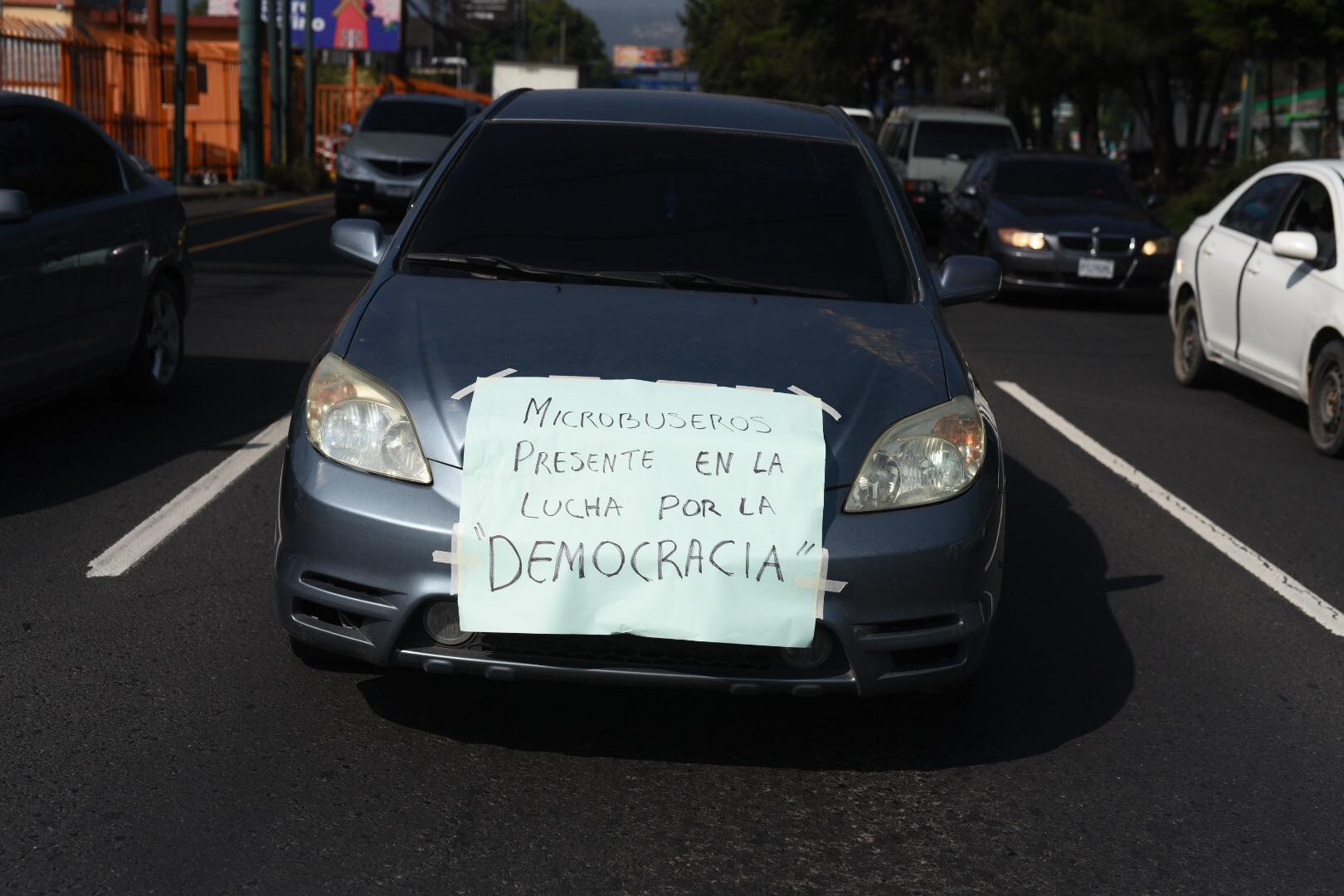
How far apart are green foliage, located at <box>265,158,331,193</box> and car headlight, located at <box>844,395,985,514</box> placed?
108 feet

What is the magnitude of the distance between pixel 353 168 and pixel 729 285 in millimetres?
20947

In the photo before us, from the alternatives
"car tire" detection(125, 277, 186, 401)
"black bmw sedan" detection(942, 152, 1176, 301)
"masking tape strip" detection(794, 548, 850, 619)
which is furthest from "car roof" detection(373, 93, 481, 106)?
"masking tape strip" detection(794, 548, 850, 619)

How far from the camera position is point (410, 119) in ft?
87.7

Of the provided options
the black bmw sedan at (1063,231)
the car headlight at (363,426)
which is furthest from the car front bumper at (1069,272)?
the car headlight at (363,426)

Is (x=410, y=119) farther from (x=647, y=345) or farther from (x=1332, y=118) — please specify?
(x=647, y=345)

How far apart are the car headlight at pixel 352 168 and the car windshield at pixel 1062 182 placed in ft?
34.7

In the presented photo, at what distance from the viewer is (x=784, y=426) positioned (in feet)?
13.3

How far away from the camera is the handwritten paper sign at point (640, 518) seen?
385 cm

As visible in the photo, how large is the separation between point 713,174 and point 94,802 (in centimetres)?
275

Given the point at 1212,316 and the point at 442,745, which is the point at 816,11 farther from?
the point at 442,745

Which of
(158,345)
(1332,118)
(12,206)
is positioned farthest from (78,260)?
(1332,118)

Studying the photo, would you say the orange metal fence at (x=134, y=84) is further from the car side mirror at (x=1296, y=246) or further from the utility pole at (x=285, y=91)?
the car side mirror at (x=1296, y=246)

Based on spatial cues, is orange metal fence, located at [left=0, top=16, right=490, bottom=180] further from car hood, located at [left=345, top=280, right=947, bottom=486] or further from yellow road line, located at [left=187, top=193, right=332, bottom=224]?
car hood, located at [left=345, top=280, right=947, bottom=486]

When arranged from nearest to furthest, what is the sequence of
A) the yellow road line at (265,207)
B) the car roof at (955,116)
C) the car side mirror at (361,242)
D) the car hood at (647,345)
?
the car hood at (647,345)
the car side mirror at (361,242)
the yellow road line at (265,207)
the car roof at (955,116)
